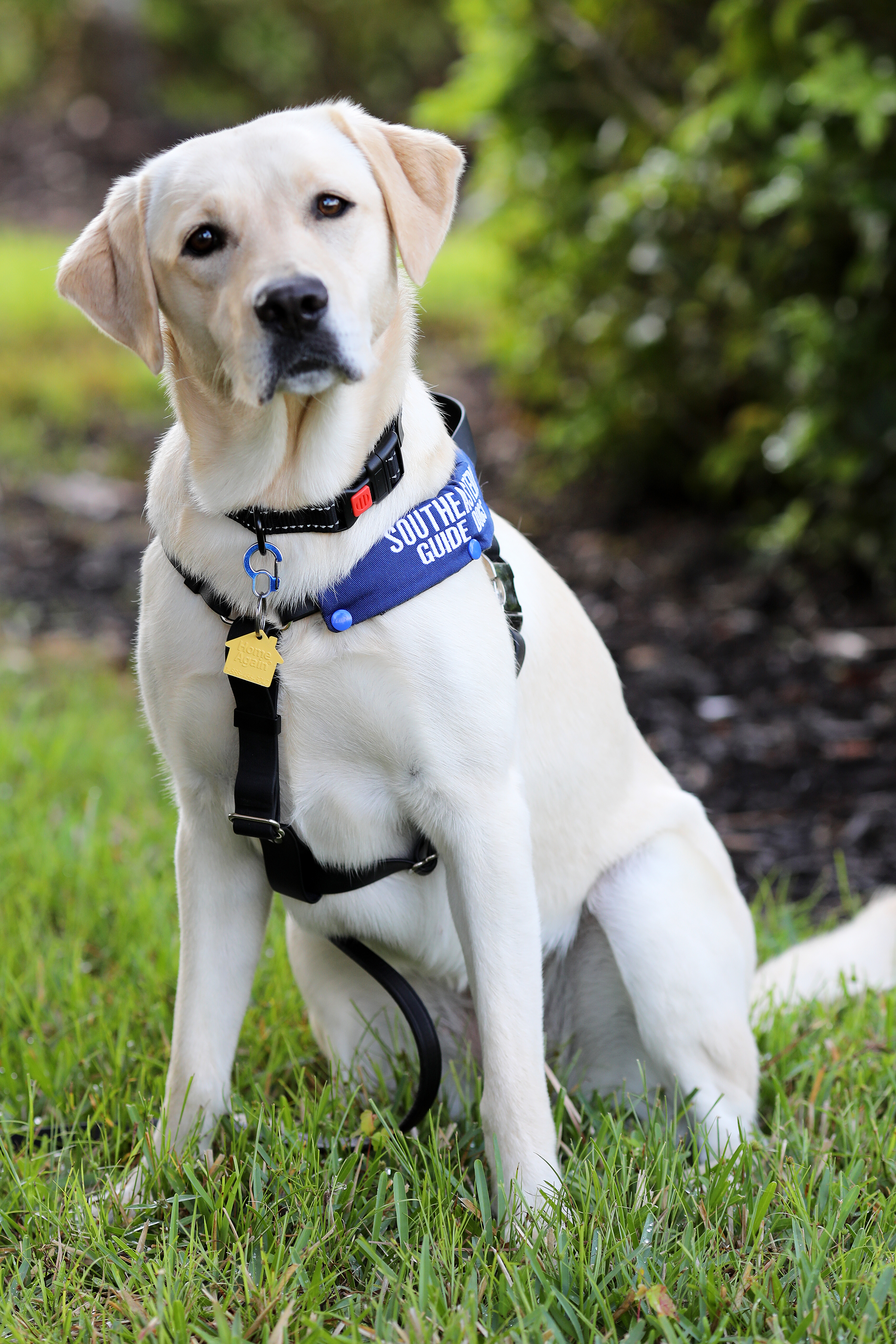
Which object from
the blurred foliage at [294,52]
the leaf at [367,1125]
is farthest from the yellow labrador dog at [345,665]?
the blurred foliage at [294,52]

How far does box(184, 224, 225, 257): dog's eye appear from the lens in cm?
179

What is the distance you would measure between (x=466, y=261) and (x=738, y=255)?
6.51 metres

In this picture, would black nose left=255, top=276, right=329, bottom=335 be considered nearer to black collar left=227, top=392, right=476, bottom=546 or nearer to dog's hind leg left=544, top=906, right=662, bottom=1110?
black collar left=227, top=392, right=476, bottom=546

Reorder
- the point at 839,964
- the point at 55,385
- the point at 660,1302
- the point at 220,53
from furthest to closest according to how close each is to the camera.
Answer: the point at 220,53, the point at 55,385, the point at 839,964, the point at 660,1302

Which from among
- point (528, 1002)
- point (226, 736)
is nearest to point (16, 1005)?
point (226, 736)

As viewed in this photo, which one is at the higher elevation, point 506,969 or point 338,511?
point 338,511

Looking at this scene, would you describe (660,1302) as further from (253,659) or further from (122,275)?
(122,275)

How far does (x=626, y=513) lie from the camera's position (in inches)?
232

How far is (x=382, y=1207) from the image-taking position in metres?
1.84

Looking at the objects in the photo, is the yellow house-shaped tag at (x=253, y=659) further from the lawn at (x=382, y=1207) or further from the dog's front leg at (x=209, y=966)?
the lawn at (x=382, y=1207)

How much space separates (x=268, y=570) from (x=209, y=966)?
704mm

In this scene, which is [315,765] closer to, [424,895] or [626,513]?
[424,895]

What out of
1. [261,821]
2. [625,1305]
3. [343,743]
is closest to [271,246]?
[343,743]

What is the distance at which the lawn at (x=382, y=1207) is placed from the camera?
64.9 inches
